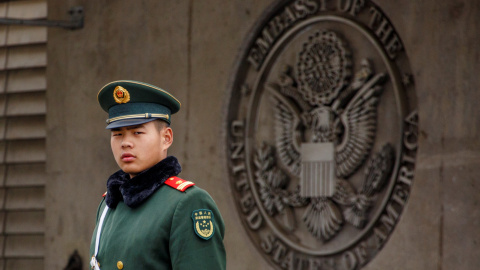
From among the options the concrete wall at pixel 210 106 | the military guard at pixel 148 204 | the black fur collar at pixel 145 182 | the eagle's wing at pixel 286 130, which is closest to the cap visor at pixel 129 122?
the military guard at pixel 148 204

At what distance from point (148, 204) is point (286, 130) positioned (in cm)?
338

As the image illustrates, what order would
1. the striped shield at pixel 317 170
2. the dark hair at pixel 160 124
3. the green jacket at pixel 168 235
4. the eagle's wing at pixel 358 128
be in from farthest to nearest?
the striped shield at pixel 317 170 → the eagle's wing at pixel 358 128 → the dark hair at pixel 160 124 → the green jacket at pixel 168 235

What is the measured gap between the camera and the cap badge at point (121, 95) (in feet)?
9.23

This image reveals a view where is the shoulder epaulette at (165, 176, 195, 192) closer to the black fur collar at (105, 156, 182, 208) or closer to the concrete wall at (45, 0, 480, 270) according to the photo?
the black fur collar at (105, 156, 182, 208)

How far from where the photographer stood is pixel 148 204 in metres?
2.71

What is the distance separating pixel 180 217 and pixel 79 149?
17.0 ft

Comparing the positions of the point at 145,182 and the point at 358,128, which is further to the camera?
the point at 358,128

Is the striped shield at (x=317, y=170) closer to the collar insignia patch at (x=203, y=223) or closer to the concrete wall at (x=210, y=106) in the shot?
the concrete wall at (x=210, y=106)

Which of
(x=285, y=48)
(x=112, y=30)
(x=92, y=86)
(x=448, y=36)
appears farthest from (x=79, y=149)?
(x=448, y=36)

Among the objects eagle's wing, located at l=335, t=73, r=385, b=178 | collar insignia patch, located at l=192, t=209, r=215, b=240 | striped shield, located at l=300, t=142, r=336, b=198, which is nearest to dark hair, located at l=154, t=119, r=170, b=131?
collar insignia patch, located at l=192, t=209, r=215, b=240

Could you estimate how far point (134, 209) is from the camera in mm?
2744

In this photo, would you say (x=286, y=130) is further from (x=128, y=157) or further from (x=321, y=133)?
(x=128, y=157)

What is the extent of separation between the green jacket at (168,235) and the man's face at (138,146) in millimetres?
94

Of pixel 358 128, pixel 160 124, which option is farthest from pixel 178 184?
pixel 358 128
